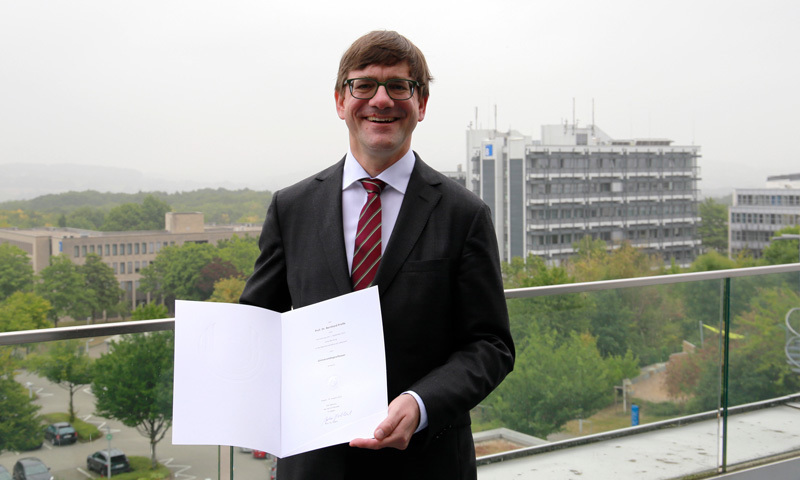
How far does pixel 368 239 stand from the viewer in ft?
3.68

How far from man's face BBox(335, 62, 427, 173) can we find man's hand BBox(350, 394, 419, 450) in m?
0.38

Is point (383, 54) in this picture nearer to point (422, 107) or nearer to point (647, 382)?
point (422, 107)

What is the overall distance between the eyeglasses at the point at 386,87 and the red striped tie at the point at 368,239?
14 centimetres

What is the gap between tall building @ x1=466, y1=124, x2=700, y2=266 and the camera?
66.6m

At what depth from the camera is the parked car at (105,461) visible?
1.67m

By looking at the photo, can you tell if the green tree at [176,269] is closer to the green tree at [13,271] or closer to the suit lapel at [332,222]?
the green tree at [13,271]

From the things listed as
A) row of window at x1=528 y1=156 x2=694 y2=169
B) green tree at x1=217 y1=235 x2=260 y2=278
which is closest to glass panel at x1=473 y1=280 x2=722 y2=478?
green tree at x1=217 y1=235 x2=260 y2=278

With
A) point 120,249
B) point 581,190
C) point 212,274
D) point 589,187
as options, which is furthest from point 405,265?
point 589,187

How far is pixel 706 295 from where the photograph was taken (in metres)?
2.67

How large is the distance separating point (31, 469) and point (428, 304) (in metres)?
1.14

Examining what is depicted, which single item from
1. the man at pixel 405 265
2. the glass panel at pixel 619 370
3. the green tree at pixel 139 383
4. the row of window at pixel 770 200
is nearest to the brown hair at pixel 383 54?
the man at pixel 405 265

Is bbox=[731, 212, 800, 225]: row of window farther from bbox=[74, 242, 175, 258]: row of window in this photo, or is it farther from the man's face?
the man's face

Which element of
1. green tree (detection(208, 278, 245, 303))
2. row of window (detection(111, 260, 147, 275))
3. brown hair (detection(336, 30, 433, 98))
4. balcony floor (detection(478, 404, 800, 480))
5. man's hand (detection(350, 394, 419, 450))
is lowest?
green tree (detection(208, 278, 245, 303))

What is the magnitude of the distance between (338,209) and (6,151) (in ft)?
197
